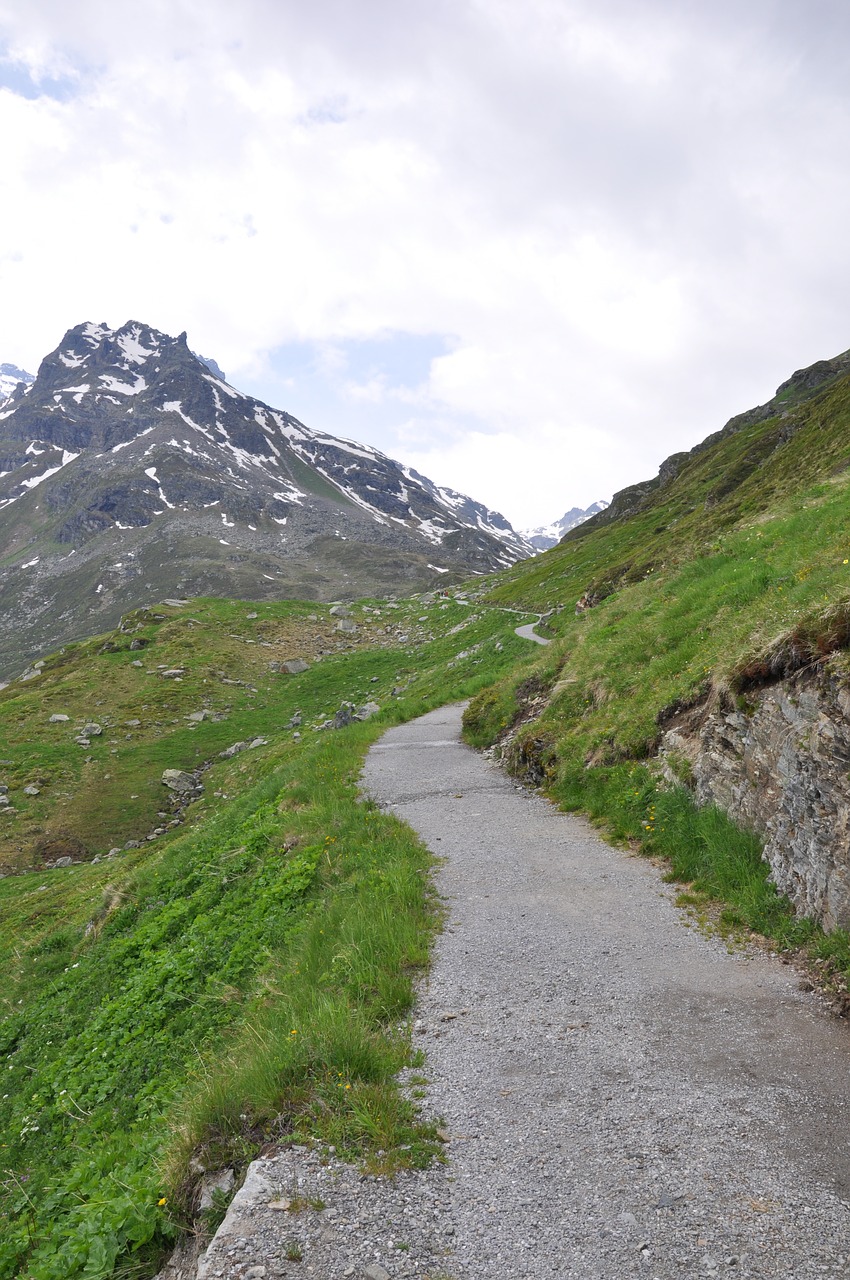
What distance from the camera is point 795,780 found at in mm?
9906

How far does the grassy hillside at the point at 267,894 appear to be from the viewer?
6324 millimetres

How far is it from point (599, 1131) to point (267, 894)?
9.07 metres

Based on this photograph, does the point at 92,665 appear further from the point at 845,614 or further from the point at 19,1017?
the point at 845,614

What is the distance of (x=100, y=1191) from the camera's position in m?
6.60

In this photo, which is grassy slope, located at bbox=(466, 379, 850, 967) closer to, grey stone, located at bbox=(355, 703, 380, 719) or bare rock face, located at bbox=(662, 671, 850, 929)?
bare rock face, located at bbox=(662, 671, 850, 929)

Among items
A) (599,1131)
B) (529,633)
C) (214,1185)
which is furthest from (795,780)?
(529,633)

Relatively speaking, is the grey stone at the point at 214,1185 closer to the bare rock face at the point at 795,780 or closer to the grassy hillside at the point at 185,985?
the grassy hillside at the point at 185,985

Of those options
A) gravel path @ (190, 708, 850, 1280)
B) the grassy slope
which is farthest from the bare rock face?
gravel path @ (190, 708, 850, 1280)

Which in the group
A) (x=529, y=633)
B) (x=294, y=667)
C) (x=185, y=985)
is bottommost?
(x=185, y=985)

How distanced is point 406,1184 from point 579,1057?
2439mm

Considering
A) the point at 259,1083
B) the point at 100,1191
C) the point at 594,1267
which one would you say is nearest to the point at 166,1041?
the point at 100,1191

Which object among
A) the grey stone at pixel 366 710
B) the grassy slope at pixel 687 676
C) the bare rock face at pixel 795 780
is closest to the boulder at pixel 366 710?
the grey stone at pixel 366 710

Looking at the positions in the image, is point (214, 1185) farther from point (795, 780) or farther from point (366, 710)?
point (366, 710)

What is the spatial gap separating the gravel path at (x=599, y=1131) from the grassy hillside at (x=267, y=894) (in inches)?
21.6
